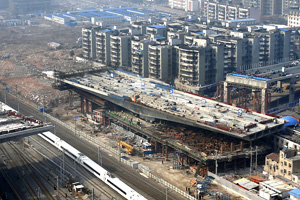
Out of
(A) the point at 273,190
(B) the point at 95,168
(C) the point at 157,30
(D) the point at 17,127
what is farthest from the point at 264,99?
(C) the point at 157,30

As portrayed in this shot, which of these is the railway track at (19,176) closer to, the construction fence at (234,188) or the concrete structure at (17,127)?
the concrete structure at (17,127)

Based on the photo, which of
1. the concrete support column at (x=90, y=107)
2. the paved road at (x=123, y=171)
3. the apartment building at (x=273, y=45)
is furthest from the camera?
the apartment building at (x=273, y=45)

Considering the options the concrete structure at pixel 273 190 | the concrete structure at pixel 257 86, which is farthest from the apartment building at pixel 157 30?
the concrete structure at pixel 273 190

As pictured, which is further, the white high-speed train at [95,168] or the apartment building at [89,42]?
the apartment building at [89,42]

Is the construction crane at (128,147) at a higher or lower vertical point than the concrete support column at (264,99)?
lower

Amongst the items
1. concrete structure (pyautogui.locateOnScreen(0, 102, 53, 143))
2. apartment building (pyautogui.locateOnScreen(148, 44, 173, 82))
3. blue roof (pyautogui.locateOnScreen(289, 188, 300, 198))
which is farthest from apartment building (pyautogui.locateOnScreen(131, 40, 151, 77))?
blue roof (pyautogui.locateOnScreen(289, 188, 300, 198))

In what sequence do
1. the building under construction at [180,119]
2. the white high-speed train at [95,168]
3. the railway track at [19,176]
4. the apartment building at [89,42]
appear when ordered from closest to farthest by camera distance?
the white high-speed train at [95,168], the railway track at [19,176], the building under construction at [180,119], the apartment building at [89,42]

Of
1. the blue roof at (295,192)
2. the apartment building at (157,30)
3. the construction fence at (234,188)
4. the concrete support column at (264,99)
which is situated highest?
the apartment building at (157,30)

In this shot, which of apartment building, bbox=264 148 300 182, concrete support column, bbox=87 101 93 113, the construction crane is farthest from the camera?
concrete support column, bbox=87 101 93 113

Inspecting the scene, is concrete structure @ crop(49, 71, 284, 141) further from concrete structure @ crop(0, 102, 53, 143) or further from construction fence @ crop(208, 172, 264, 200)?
concrete structure @ crop(0, 102, 53, 143)
